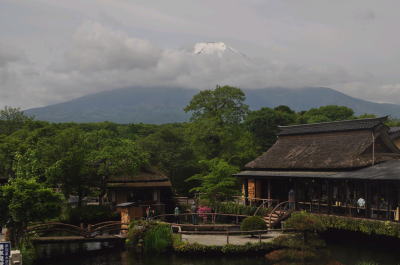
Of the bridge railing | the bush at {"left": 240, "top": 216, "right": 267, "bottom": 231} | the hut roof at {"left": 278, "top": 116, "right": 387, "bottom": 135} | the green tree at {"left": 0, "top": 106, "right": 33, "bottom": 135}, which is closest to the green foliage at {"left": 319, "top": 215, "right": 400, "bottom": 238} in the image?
the bush at {"left": 240, "top": 216, "right": 267, "bottom": 231}

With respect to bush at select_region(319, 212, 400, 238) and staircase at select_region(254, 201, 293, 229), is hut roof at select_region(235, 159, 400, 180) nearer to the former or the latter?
bush at select_region(319, 212, 400, 238)

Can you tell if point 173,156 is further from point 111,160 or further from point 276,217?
point 276,217

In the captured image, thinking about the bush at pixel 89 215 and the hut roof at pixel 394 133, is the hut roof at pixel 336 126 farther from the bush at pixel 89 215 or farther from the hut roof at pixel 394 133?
the bush at pixel 89 215

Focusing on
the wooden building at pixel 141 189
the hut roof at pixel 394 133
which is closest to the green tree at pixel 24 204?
the wooden building at pixel 141 189

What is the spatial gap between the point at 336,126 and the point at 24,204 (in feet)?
79.8

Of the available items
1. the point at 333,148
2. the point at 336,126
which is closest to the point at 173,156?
the point at 336,126

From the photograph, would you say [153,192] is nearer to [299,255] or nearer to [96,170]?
[96,170]

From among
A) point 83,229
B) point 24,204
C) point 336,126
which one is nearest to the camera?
point 24,204

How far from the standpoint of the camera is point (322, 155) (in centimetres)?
3341

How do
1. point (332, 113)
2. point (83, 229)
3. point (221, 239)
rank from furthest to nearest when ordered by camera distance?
1. point (332, 113)
2. point (83, 229)
3. point (221, 239)

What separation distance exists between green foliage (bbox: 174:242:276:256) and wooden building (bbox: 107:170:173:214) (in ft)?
37.3

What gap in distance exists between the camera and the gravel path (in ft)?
86.2

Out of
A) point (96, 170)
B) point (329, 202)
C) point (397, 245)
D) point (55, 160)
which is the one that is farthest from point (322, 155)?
point (55, 160)

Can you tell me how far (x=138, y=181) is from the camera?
37.4 m
